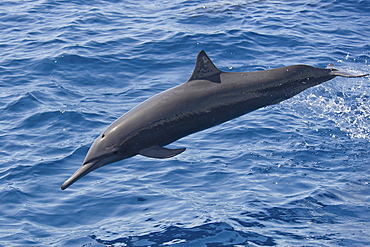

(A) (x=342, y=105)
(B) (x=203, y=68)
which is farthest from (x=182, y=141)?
(A) (x=342, y=105)

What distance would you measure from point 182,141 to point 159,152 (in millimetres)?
4145

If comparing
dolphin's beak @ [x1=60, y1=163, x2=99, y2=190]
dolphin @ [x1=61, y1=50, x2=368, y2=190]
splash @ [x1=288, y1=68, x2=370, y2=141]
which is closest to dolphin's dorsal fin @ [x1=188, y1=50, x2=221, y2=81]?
dolphin @ [x1=61, y1=50, x2=368, y2=190]

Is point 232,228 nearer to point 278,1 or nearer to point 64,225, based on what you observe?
point 64,225

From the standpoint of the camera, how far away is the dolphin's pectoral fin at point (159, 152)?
770 centimetres

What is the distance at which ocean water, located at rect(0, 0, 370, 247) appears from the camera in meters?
8.80

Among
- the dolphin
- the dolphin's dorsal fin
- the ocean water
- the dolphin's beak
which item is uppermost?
the dolphin's dorsal fin

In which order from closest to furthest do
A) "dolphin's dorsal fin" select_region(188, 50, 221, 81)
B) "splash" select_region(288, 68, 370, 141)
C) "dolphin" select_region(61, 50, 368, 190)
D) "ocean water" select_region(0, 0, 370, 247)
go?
"dolphin" select_region(61, 50, 368, 190) < "dolphin's dorsal fin" select_region(188, 50, 221, 81) < "ocean water" select_region(0, 0, 370, 247) < "splash" select_region(288, 68, 370, 141)

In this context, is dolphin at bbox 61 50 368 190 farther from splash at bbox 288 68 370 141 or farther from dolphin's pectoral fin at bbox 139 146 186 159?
splash at bbox 288 68 370 141

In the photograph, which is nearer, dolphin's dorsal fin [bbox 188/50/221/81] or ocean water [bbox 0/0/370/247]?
dolphin's dorsal fin [bbox 188/50/221/81]

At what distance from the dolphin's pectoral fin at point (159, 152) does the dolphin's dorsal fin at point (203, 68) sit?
Answer: 1.17 metres

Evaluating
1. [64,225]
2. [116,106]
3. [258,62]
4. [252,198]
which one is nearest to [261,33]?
[258,62]

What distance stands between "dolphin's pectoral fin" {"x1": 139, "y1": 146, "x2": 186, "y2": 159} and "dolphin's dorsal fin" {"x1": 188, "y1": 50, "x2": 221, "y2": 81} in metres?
1.17

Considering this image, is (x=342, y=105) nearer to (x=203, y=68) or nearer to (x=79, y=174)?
(x=203, y=68)

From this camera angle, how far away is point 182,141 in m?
12.0
